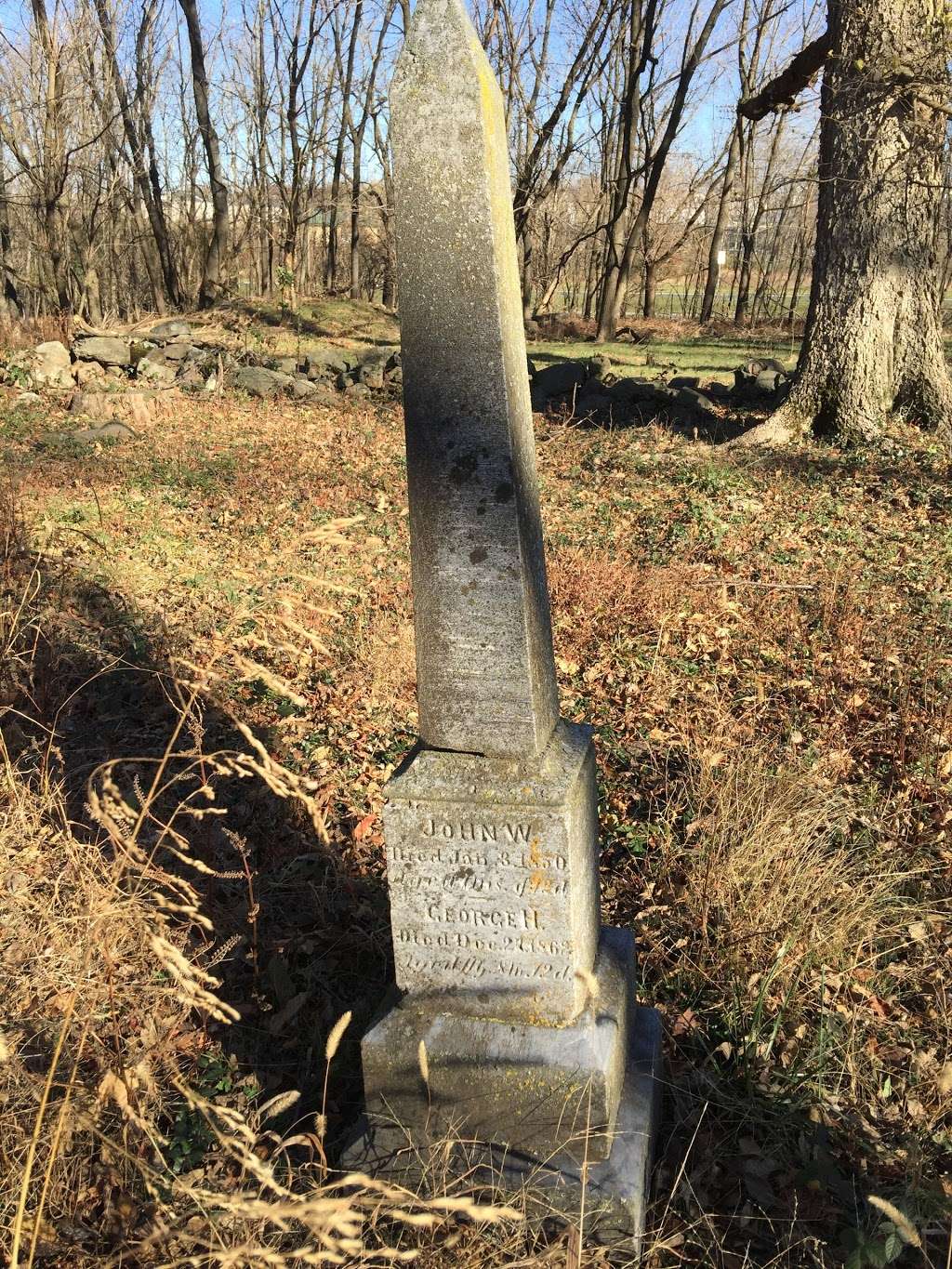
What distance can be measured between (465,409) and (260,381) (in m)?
13.2

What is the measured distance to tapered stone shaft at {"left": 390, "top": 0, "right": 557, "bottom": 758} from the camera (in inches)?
80.3

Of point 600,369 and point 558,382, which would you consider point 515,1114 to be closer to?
point 558,382

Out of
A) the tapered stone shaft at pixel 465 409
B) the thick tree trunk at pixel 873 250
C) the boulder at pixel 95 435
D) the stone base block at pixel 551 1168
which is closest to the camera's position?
the tapered stone shaft at pixel 465 409

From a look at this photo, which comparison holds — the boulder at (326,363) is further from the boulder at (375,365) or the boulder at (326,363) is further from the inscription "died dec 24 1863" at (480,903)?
the inscription "died dec 24 1863" at (480,903)

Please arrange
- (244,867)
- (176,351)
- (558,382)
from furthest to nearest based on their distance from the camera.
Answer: (176,351)
(558,382)
(244,867)

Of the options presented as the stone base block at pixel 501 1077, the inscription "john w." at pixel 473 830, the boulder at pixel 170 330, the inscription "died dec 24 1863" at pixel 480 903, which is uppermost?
the boulder at pixel 170 330

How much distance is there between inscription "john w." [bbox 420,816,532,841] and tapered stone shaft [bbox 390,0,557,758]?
195 millimetres

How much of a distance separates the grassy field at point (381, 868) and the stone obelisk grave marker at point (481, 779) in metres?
0.24

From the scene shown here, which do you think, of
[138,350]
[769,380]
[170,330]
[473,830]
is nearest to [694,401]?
[769,380]

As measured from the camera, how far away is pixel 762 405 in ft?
42.3

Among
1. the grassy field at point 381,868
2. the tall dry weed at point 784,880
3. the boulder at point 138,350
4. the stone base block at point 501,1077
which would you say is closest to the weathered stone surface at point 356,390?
the boulder at point 138,350

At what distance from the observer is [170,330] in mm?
15680

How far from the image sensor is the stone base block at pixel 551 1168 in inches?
90.7

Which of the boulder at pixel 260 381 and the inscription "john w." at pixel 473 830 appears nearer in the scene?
the inscription "john w." at pixel 473 830
